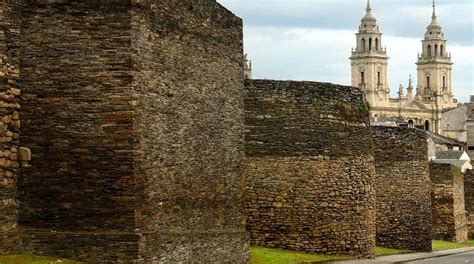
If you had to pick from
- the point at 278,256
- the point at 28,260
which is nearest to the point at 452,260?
the point at 278,256

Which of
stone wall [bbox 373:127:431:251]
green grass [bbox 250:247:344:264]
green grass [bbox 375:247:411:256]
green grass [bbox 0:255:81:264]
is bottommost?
green grass [bbox 375:247:411:256]

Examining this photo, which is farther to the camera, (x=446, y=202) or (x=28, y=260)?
(x=446, y=202)

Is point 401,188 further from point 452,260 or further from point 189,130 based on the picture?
point 189,130

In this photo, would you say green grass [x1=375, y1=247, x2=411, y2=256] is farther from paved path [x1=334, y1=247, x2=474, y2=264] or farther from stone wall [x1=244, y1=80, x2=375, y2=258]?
stone wall [x1=244, y1=80, x2=375, y2=258]

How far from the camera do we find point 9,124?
22250 millimetres

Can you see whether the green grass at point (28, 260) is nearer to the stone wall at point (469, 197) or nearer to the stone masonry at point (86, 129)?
the stone masonry at point (86, 129)

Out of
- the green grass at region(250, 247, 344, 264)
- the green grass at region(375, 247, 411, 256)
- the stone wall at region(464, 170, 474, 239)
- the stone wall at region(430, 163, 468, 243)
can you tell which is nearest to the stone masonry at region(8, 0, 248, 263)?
the green grass at region(250, 247, 344, 264)

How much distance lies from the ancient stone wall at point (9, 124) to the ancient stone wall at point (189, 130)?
2.27 m

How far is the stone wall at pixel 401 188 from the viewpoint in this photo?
49.8m

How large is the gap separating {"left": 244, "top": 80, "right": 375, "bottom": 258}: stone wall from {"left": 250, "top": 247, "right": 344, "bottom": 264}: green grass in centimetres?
53

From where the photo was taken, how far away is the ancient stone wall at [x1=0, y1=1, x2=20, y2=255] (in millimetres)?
21938

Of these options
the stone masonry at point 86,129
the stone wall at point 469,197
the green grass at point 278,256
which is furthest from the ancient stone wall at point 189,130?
the stone wall at point 469,197

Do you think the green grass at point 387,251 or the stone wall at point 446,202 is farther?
the stone wall at point 446,202

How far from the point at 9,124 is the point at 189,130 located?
5.39 meters
